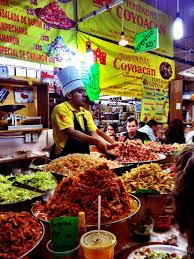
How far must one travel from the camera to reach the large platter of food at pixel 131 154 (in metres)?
2.99

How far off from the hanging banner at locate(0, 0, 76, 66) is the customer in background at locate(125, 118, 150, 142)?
2.13 meters

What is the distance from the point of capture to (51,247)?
114 centimetres

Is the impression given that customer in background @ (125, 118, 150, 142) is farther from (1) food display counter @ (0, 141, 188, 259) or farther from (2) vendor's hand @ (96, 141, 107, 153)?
(1) food display counter @ (0, 141, 188, 259)

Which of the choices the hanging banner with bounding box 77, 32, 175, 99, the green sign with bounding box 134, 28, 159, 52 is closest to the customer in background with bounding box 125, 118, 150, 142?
the hanging banner with bounding box 77, 32, 175, 99

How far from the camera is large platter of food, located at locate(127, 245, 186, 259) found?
4.19ft

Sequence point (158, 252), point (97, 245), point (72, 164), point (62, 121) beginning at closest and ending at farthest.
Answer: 1. point (97, 245)
2. point (158, 252)
3. point (72, 164)
4. point (62, 121)

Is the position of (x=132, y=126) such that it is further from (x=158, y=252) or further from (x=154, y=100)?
(x=158, y=252)

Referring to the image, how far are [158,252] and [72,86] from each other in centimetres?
276

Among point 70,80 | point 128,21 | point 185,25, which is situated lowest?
point 70,80

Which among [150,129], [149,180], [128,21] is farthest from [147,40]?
[149,180]

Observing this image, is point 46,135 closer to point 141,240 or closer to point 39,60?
point 39,60

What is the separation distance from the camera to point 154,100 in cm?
732

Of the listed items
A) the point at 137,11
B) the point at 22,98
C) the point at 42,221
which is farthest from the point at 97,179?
the point at 137,11

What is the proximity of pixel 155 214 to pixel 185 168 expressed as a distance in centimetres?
82
